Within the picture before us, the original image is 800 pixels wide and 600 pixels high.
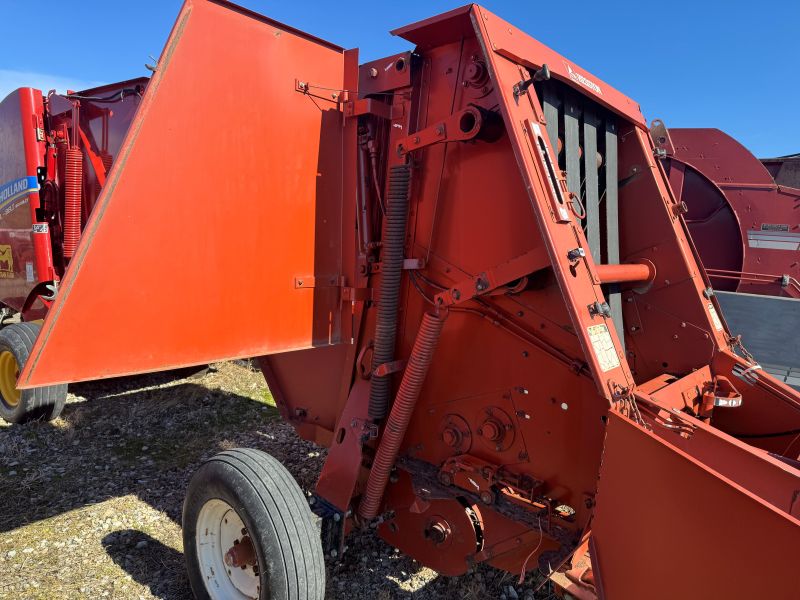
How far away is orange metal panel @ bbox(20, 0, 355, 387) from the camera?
6.89ft

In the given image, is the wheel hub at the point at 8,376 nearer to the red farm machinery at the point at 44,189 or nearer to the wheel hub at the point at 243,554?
the red farm machinery at the point at 44,189

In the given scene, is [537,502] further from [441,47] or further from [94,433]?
[94,433]

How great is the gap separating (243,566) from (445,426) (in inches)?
47.6

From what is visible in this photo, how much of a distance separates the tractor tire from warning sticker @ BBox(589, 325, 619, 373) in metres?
5.05

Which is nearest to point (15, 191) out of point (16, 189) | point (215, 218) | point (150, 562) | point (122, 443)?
point (16, 189)

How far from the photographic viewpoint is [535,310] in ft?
7.45

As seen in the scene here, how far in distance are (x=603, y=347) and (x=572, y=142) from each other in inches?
44.8

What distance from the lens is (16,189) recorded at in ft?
17.7

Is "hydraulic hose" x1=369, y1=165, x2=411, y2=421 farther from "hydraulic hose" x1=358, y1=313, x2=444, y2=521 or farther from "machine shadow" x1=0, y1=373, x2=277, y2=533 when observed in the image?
"machine shadow" x1=0, y1=373, x2=277, y2=533

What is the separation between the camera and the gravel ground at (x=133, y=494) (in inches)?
119

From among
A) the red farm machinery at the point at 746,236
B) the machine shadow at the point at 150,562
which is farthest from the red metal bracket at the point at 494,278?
the red farm machinery at the point at 746,236

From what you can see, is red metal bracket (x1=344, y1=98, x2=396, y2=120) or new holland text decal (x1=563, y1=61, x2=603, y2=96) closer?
new holland text decal (x1=563, y1=61, x2=603, y2=96)

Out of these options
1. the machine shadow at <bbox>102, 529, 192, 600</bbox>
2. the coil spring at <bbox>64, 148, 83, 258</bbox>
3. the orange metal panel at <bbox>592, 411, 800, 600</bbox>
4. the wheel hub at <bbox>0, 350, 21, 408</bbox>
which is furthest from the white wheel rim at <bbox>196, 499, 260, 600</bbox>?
the wheel hub at <bbox>0, 350, 21, 408</bbox>

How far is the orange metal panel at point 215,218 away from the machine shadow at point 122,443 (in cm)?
204
